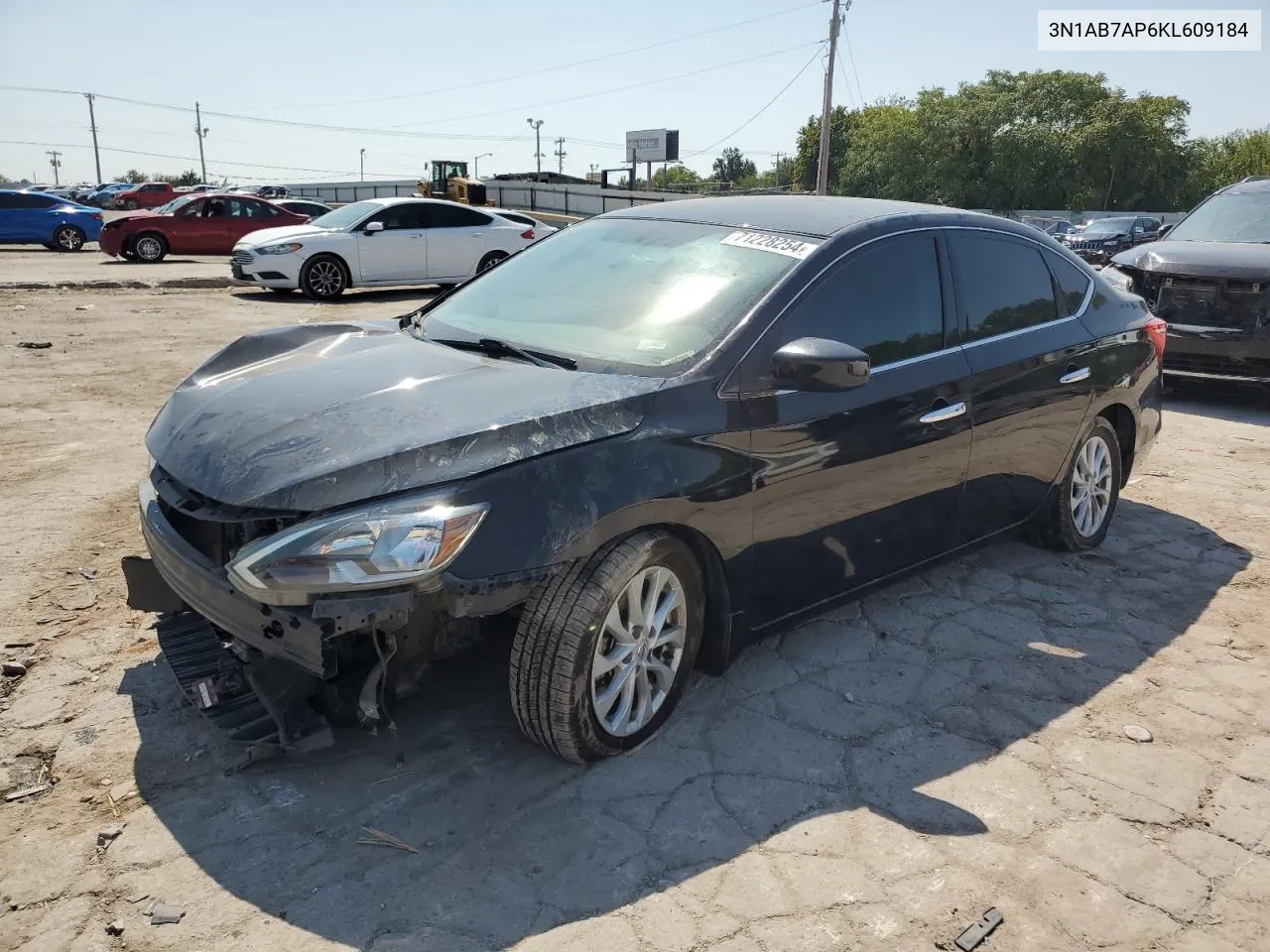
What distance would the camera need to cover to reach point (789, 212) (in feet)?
13.1

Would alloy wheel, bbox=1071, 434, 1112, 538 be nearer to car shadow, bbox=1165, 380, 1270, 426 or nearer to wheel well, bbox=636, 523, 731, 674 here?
wheel well, bbox=636, 523, 731, 674

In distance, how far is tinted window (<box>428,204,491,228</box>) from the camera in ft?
50.2

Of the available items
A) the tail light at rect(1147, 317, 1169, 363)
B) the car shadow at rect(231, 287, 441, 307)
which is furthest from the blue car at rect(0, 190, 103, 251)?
the tail light at rect(1147, 317, 1169, 363)

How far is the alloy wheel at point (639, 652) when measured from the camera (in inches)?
118

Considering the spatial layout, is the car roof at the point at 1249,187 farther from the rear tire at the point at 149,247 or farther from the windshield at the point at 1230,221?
the rear tire at the point at 149,247

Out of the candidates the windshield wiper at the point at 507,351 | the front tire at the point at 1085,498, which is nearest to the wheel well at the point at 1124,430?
the front tire at the point at 1085,498

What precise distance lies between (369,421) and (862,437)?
1726 millimetres

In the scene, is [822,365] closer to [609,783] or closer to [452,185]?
[609,783]

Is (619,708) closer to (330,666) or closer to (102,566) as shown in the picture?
(330,666)

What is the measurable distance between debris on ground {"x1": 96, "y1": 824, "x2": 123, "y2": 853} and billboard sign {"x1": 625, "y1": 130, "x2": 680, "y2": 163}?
60.1 metres

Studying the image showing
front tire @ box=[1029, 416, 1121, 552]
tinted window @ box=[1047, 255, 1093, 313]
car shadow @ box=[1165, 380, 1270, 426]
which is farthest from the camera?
car shadow @ box=[1165, 380, 1270, 426]

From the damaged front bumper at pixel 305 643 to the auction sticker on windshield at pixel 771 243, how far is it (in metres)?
1.59

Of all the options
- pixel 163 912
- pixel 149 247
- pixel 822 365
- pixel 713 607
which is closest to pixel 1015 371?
pixel 822 365

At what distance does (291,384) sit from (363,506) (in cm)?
87
